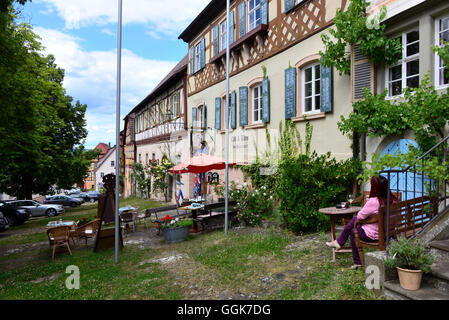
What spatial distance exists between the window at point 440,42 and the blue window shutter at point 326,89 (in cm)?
248

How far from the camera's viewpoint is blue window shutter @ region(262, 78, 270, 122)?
1030 centimetres

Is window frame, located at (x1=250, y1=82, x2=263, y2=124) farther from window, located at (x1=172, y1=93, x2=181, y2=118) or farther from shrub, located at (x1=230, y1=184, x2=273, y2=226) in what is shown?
window, located at (x1=172, y1=93, x2=181, y2=118)

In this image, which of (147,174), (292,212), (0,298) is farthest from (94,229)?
(147,174)

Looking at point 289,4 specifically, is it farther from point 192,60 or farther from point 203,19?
point 192,60

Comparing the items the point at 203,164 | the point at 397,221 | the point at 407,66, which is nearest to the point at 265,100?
the point at 203,164

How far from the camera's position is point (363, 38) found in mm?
6527

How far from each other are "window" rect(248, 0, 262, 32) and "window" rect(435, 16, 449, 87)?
6429 mm

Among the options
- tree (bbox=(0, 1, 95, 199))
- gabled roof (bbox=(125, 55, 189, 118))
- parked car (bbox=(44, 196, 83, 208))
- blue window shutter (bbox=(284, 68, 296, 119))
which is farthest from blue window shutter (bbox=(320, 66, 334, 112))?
parked car (bbox=(44, 196, 83, 208))

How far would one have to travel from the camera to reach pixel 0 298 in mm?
5172

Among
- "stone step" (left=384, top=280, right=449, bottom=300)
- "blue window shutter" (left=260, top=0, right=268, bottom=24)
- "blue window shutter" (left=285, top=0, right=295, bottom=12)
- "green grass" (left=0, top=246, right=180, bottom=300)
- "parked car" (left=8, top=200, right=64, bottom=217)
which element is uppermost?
"blue window shutter" (left=260, top=0, right=268, bottom=24)

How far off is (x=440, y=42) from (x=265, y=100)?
18.1 ft
